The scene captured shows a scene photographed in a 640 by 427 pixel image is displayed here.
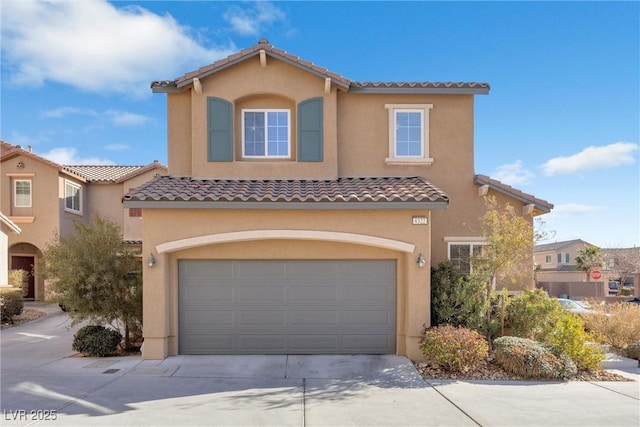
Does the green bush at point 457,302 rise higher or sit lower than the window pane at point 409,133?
lower

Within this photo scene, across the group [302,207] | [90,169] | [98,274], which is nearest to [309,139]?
[302,207]

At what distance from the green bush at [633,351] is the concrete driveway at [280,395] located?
0.80m

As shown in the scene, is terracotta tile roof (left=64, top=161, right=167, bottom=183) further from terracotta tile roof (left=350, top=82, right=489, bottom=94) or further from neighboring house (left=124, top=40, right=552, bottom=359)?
terracotta tile roof (left=350, top=82, right=489, bottom=94)

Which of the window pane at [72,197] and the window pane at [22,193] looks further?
the window pane at [72,197]

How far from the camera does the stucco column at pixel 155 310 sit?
9.67m

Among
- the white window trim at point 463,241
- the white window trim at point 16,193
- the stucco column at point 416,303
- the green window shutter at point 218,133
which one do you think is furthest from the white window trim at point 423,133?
the white window trim at point 16,193

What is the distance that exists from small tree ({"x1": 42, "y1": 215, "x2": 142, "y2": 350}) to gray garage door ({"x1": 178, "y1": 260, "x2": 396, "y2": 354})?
137 cm

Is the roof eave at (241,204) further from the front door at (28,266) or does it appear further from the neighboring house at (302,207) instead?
the front door at (28,266)

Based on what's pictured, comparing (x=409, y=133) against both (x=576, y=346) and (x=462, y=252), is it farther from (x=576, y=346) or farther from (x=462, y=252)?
(x=576, y=346)

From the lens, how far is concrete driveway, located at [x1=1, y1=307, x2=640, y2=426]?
21.3 feet

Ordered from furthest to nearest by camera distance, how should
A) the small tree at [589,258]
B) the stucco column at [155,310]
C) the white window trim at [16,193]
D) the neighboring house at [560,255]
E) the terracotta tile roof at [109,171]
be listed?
the neighboring house at [560,255], the small tree at [589,258], the terracotta tile roof at [109,171], the white window trim at [16,193], the stucco column at [155,310]

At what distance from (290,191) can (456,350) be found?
5325 mm

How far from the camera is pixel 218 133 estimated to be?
1149cm

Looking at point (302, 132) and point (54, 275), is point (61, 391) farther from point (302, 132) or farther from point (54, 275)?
point (302, 132)
